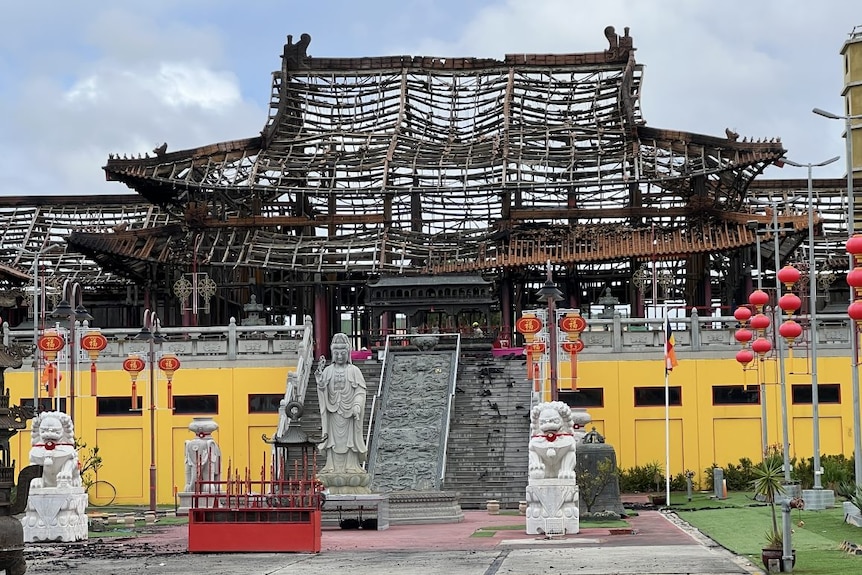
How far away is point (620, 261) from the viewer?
47.8m

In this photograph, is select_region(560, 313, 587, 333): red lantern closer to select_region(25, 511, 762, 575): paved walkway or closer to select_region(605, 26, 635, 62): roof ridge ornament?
select_region(25, 511, 762, 575): paved walkway

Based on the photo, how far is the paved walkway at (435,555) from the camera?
73.9ft

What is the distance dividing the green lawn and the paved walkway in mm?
482

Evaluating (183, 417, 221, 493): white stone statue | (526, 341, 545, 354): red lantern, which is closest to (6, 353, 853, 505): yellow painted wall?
(183, 417, 221, 493): white stone statue

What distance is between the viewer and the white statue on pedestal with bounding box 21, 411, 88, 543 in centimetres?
2989

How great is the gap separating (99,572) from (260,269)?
27.1m

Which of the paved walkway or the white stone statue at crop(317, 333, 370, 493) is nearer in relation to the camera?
the paved walkway

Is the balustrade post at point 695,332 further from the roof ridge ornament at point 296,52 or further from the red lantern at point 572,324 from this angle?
the roof ridge ornament at point 296,52

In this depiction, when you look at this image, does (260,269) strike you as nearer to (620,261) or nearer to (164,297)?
(164,297)

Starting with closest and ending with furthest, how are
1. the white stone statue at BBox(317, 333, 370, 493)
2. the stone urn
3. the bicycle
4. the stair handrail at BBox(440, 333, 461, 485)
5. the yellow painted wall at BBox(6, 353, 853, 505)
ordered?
the white stone statue at BBox(317, 333, 370, 493) < the stair handrail at BBox(440, 333, 461, 485) < the stone urn < the yellow painted wall at BBox(6, 353, 853, 505) < the bicycle

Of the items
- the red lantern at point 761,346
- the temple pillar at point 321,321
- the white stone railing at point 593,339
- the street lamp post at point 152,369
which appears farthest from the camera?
the temple pillar at point 321,321

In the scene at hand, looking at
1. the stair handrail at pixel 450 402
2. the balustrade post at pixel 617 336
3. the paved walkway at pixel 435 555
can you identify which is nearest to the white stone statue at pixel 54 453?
the paved walkway at pixel 435 555

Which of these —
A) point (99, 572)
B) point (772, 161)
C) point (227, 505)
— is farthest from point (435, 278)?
point (99, 572)

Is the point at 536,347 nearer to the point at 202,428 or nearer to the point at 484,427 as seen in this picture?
the point at 484,427
